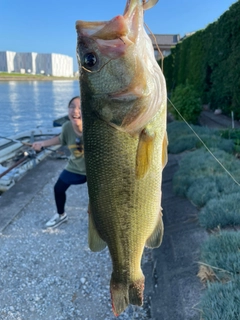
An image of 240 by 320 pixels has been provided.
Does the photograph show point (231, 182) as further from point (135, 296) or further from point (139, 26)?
Result: point (139, 26)

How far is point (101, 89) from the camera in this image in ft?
5.03

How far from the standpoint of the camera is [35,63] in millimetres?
91875

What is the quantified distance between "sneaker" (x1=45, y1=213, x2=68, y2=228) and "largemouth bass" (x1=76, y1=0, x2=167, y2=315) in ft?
11.5

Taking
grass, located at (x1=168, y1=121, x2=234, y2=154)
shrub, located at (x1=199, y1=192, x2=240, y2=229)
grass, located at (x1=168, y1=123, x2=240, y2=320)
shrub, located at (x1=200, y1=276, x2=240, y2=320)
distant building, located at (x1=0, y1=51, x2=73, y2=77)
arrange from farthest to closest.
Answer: distant building, located at (x1=0, y1=51, x2=73, y2=77), grass, located at (x1=168, y1=121, x2=234, y2=154), shrub, located at (x1=199, y1=192, x2=240, y2=229), grass, located at (x1=168, y1=123, x2=240, y2=320), shrub, located at (x1=200, y1=276, x2=240, y2=320)

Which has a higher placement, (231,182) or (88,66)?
(88,66)

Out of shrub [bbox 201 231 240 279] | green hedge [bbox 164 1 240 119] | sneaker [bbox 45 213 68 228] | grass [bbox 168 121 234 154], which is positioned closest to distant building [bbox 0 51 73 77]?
green hedge [bbox 164 1 240 119]

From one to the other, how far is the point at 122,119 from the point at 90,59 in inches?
12.6

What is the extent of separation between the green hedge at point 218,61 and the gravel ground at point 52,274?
6882mm

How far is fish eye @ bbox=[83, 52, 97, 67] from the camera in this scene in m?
1.50

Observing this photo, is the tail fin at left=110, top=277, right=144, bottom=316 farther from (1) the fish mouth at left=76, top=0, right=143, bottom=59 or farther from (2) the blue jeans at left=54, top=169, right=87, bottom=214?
(2) the blue jeans at left=54, top=169, right=87, bottom=214

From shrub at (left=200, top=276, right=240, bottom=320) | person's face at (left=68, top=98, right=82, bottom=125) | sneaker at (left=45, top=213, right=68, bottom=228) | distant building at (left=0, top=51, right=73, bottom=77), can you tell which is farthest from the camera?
distant building at (left=0, top=51, right=73, bottom=77)

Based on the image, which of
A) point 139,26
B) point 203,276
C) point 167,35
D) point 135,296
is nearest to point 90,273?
point 203,276

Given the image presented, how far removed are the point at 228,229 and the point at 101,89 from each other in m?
2.53

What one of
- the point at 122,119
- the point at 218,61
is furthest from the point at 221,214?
the point at 218,61
